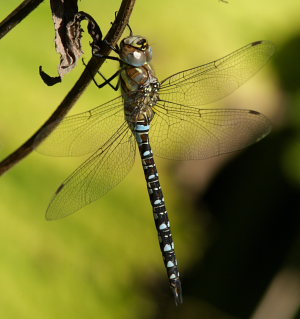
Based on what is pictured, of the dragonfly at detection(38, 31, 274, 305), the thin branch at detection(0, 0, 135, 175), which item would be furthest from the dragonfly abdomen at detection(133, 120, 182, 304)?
the thin branch at detection(0, 0, 135, 175)

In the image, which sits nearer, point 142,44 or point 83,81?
point 83,81

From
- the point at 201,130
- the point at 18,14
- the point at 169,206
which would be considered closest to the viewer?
the point at 18,14

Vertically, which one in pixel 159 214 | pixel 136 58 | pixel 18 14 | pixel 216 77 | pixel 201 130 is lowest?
pixel 159 214

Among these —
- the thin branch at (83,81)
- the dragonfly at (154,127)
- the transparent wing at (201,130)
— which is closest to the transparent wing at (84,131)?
the dragonfly at (154,127)

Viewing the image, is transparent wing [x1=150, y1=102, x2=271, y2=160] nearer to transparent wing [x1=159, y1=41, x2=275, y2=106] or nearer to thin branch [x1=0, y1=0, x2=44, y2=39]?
transparent wing [x1=159, y1=41, x2=275, y2=106]

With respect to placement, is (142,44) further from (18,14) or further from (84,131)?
(18,14)

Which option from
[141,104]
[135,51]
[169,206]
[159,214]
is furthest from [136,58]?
[169,206]
